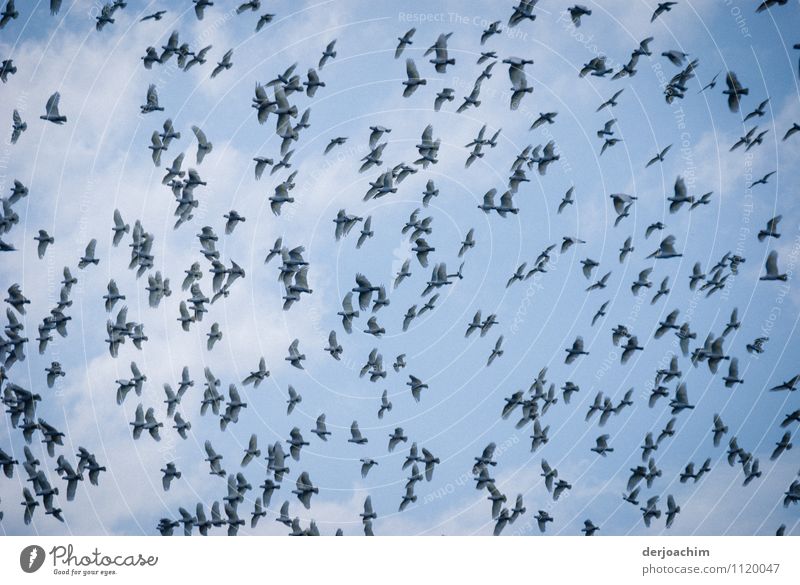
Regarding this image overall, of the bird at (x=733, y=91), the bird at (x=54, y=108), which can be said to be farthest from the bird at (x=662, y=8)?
the bird at (x=54, y=108)

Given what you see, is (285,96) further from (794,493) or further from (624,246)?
(794,493)

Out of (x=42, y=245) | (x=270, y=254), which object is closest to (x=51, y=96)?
(x=42, y=245)

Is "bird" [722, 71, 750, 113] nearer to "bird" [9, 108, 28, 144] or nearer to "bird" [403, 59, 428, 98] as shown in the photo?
"bird" [403, 59, 428, 98]

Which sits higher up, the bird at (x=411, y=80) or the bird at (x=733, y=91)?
the bird at (x=411, y=80)

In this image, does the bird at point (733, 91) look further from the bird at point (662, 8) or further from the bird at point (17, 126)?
the bird at point (17, 126)
